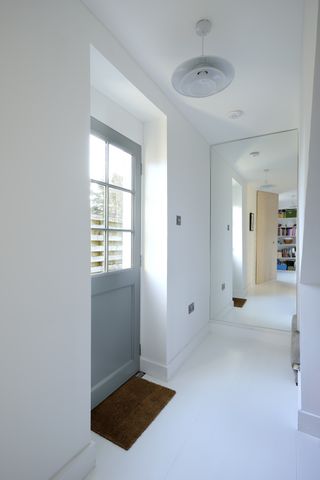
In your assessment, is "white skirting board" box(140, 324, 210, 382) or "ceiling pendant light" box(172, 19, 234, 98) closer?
"ceiling pendant light" box(172, 19, 234, 98)

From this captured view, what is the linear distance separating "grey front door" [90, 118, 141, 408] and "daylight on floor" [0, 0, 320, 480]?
0.05 ft

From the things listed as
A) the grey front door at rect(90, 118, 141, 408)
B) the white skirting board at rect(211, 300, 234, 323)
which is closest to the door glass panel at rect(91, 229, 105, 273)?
the grey front door at rect(90, 118, 141, 408)

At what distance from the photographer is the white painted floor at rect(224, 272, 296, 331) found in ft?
9.55

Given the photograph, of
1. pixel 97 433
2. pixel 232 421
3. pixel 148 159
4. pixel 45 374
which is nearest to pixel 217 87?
pixel 148 159

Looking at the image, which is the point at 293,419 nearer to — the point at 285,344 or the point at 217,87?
the point at 285,344

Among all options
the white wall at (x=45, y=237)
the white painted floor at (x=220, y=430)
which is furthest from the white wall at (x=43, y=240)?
the white painted floor at (x=220, y=430)

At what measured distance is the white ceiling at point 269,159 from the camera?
2.85 m

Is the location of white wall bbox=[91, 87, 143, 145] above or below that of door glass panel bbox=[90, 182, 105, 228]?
above

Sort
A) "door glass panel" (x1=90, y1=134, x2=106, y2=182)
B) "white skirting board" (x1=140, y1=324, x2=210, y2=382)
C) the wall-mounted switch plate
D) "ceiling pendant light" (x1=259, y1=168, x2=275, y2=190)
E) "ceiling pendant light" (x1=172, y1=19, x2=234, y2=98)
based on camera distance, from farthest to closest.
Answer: "ceiling pendant light" (x1=259, y1=168, x2=275, y2=190)
the wall-mounted switch plate
"white skirting board" (x1=140, y1=324, x2=210, y2=382)
"door glass panel" (x1=90, y1=134, x2=106, y2=182)
"ceiling pendant light" (x1=172, y1=19, x2=234, y2=98)

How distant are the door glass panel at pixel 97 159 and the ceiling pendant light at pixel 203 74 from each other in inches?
26.4

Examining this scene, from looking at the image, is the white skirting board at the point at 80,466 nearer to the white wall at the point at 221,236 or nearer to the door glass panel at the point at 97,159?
the door glass panel at the point at 97,159

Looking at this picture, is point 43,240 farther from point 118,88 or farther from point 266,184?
point 266,184

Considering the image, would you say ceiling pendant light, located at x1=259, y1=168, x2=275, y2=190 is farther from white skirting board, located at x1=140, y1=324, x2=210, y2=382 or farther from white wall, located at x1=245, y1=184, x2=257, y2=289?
white skirting board, located at x1=140, y1=324, x2=210, y2=382

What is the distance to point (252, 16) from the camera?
1343 mm
